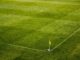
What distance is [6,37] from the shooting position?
1173 centimetres

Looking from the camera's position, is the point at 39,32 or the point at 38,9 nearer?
the point at 39,32

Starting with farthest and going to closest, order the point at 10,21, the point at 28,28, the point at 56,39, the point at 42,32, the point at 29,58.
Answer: the point at 10,21 → the point at 28,28 → the point at 42,32 → the point at 56,39 → the point at 29,58

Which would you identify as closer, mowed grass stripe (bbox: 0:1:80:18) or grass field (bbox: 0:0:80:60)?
grass field (bbox: 0:0:80:60)

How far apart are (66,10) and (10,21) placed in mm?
5251

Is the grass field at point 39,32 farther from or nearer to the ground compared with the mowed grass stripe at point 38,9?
farther from the ground

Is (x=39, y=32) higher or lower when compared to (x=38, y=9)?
higher

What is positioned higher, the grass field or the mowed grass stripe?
the grass field

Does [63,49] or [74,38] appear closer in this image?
[63,49]

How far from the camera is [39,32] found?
12414mm

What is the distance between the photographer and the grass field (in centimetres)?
948

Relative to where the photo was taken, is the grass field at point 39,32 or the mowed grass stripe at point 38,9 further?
the mowed grass stripe at point 38,9

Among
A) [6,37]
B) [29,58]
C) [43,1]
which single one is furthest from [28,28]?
[43,1]

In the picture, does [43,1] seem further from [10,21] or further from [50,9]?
[10,21]

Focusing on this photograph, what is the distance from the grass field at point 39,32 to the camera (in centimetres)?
948
